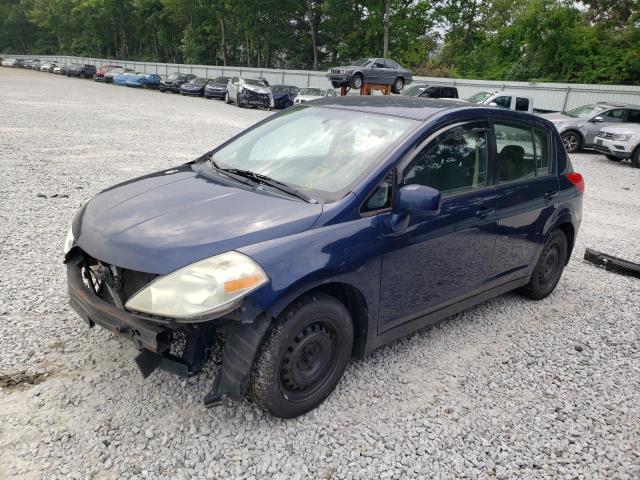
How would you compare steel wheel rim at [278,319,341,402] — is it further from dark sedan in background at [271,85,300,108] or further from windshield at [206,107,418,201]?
dark sedan in background at [271,85,300,108]

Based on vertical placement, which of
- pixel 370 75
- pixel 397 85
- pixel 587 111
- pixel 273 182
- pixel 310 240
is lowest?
pixel 310 240

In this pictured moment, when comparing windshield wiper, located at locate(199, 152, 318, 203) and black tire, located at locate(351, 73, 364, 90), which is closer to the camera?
windshield wiper, located at locate(199, 152, 318, 203)

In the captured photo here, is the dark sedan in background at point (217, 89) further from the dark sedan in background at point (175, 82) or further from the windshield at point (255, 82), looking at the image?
the dark sedan in background at point (175, 82)

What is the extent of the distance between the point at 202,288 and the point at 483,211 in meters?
2.14

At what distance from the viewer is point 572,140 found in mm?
15469

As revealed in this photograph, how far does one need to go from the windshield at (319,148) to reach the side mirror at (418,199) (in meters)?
0.27

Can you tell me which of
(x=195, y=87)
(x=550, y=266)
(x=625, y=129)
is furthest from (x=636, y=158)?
(x=195, y=87)

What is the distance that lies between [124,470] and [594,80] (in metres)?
33.5

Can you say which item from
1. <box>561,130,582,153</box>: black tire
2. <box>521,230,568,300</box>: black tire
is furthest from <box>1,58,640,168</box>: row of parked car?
<box>521,230,568,300</box>: black tire

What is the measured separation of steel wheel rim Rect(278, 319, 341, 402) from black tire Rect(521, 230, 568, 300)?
2.40 m

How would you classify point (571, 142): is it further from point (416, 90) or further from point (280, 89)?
point (280, 89)

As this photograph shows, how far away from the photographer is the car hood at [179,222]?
2438 mm

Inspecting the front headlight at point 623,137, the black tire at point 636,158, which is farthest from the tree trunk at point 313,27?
the black tire at point 636,158

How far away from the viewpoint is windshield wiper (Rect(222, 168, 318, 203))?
2873mm
